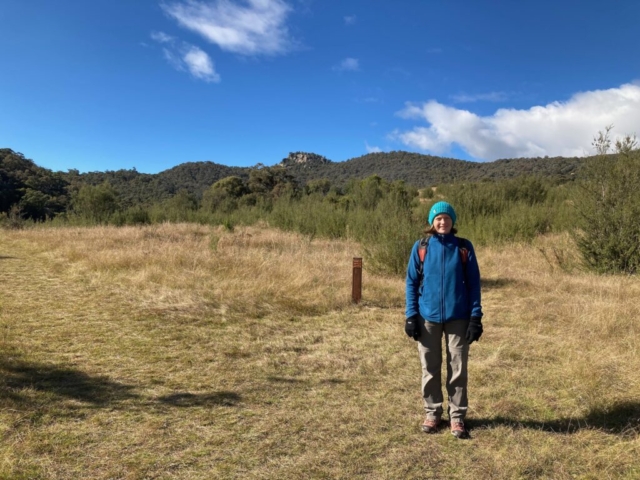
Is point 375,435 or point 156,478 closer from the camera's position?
point 156,478

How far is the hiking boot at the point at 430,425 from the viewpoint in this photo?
2943mm

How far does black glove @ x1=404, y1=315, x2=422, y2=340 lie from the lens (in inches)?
115

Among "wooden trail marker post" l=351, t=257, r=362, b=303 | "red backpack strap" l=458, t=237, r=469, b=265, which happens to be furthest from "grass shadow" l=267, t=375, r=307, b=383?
"wooden trail marker post" l=351, t=257, r=362, b=303

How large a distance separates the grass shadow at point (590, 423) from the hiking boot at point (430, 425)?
0.28m

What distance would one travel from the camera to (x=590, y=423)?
10.1 ft

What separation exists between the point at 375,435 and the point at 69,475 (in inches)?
78.3

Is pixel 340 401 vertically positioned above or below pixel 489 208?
below

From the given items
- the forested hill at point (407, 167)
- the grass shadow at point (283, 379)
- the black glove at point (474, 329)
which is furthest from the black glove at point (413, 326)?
the forested hill at point (407, 167)

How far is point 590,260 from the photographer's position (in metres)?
9.30

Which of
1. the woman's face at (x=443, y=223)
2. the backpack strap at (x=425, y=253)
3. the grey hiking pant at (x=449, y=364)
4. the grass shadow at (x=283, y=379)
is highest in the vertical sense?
the woman's face at (x=443, y=223)

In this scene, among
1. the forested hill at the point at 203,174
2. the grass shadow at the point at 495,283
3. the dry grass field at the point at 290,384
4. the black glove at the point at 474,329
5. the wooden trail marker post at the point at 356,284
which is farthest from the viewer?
the forested hill at the point at 203,174

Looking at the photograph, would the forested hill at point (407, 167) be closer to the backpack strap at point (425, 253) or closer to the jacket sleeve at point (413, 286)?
the backpack strap at point (425, 253)

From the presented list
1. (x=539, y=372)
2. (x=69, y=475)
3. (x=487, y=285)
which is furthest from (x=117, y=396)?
(x=487, y=285)

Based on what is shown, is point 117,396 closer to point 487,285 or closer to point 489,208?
point 487,285
